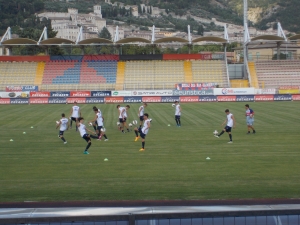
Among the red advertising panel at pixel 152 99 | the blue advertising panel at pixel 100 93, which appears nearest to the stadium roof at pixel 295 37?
the red advertising panel at pixel 152 99

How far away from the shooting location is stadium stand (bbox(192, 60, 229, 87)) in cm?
6431

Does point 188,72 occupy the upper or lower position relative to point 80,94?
upper

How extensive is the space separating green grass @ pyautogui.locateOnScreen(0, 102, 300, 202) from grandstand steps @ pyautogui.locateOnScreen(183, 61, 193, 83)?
3553 cm

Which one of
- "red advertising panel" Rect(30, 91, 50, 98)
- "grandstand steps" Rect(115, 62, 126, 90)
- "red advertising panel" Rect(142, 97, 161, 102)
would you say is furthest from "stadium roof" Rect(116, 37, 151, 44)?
"red advertising panel" Rect(30, 91, 50, 98)

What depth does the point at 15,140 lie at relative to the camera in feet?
80.4

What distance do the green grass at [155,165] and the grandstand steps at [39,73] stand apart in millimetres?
36099

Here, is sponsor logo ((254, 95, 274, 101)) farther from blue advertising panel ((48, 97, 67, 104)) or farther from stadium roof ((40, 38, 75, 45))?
stadium roof ((40, 38, 75, 45))

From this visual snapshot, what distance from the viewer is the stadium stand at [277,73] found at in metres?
62.4

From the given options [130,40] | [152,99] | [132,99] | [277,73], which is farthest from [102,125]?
[277,73]

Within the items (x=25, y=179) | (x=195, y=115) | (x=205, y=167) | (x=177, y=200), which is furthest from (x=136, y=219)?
(x=195, y=115)

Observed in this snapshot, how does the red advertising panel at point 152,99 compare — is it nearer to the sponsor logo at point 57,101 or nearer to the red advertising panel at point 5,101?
the sponsor logo at point 57,101

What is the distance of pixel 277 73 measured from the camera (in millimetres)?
64500

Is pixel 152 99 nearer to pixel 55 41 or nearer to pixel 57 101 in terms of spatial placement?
pixel 57 101

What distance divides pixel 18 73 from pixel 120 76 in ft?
49.6
